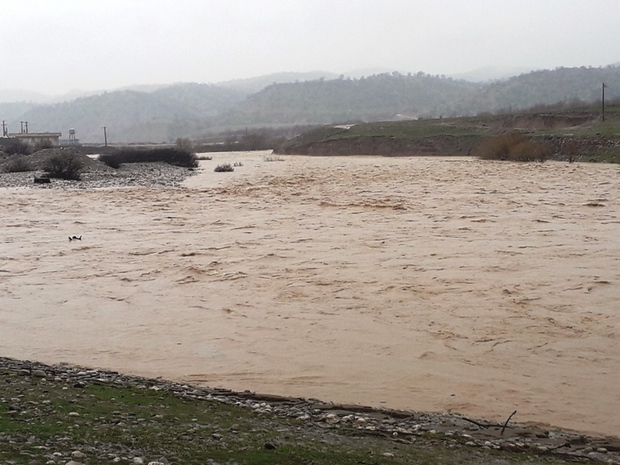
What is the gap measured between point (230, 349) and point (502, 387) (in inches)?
114

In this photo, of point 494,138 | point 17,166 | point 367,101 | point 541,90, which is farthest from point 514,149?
point 367,101

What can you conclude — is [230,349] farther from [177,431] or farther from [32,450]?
[32,450]

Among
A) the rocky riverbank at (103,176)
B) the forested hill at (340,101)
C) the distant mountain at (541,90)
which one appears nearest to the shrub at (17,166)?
the rocky riverbank at (103,176)

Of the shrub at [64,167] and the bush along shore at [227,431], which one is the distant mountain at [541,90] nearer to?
the shrub at [64,167]

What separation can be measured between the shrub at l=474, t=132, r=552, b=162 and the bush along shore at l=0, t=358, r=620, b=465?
3601 cm

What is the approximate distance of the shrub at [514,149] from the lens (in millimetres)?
39969

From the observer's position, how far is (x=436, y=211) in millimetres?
19344

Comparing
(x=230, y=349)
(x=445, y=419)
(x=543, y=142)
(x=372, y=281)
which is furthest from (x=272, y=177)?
(x=445, y=419)

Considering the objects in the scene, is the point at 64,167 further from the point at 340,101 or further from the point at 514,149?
the point at 340,101

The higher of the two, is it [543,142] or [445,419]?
[543,142]

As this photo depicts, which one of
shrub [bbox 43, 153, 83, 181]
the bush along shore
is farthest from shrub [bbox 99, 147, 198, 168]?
the bush along shore

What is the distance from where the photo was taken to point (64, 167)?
105 ft

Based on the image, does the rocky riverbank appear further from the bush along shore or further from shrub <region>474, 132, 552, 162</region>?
the bush along shore

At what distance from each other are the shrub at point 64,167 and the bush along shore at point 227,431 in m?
26.4
